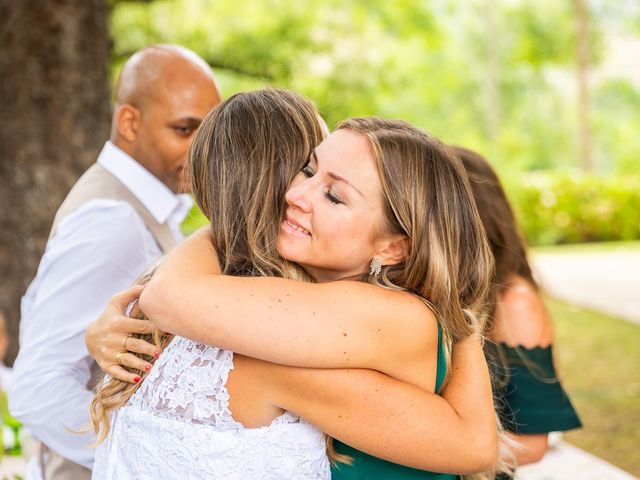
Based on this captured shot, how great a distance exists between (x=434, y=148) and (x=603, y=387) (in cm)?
622

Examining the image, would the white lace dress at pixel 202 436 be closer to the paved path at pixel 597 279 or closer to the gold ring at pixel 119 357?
the gold ring at pixel 119 357

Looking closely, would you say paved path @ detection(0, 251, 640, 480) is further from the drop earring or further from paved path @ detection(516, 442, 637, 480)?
the drop earring

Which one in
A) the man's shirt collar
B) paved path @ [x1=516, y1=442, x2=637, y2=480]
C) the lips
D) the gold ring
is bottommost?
paved path @ [x1=516, y1=442, x2=637, y2=480]

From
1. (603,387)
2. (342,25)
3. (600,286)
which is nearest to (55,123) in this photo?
(603,387)

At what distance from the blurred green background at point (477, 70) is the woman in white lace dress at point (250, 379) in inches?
40.4

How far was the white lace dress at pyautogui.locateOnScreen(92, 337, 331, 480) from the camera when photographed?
175 cm

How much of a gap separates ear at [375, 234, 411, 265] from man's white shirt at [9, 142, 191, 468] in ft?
3.04

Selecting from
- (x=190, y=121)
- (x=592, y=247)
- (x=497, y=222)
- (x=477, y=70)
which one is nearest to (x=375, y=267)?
(x=497, y=222)

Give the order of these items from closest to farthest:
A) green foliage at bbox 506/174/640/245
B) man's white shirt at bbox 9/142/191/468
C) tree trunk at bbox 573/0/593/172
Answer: man's white shirt at bbox 9/142/191/468 → green foliage at bbox 506/174/640/245 → tree trunk at bbox 573/0/593/172

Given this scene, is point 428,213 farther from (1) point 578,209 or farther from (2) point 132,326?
(1) point 578,209

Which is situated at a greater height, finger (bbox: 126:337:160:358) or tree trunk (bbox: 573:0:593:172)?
finger (bbox: 126:337:160:358)

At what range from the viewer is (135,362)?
199cm

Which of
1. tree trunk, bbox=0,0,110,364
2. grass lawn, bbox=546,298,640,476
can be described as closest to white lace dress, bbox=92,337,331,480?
grass lawn, bbox=546,298,640,476

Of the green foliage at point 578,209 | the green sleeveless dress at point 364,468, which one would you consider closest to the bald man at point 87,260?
the green sleeveless dress at point 364,468
